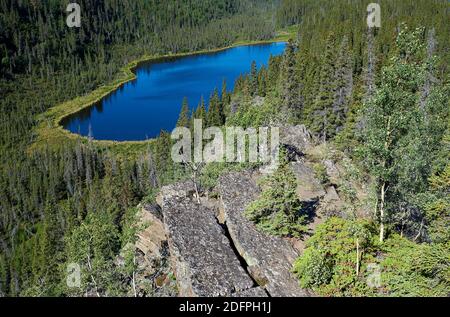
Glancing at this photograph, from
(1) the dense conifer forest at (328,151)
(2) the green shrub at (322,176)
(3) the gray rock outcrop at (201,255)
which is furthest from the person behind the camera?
(2) the green shrub at (322,176)

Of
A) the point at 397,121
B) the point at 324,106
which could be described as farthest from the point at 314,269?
the point at 324,106

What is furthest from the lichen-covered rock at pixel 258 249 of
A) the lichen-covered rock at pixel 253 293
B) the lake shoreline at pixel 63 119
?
the lake shoreline at pixel 63 119

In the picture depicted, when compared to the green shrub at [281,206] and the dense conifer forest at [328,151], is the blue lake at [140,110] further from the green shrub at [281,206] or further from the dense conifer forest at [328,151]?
the green shrub at [281,206]

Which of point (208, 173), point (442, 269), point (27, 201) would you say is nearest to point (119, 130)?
point (27, 201)

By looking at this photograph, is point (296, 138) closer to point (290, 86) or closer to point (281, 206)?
point (281, 206)

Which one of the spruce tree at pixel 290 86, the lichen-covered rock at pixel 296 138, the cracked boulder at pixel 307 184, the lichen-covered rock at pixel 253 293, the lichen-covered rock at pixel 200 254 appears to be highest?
the spruce tree at pixel 290 86

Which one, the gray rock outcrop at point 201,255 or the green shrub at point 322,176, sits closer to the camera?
the gray rock outcrop at point 201,255
